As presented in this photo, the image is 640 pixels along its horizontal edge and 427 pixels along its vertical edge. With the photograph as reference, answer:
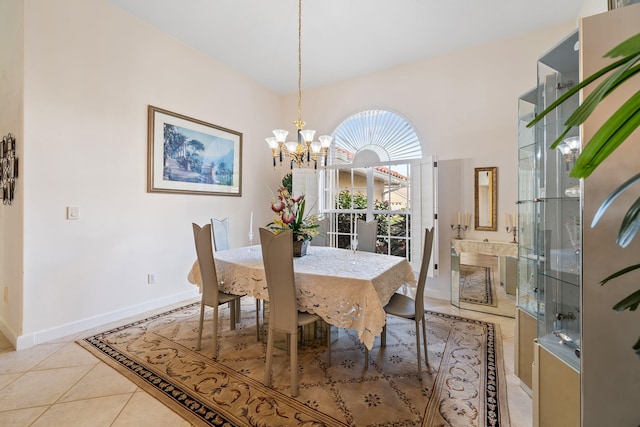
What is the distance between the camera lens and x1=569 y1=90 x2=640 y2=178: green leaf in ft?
1.76

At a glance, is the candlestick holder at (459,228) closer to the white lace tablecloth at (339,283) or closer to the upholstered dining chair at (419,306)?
the white lace tablecloth at (339,283)

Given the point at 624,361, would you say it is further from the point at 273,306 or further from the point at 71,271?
the point at 71,271

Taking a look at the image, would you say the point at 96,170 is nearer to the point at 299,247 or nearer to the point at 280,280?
the point at 299,247

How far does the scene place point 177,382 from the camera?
1.94 metres

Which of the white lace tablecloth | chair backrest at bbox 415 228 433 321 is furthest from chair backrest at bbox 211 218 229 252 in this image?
chair backrest at bbox 415 228 433 321

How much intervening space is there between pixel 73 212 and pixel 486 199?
4.57 metres

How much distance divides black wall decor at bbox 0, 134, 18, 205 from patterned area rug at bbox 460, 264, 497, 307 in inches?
187

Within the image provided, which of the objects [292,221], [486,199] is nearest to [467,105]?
[486,199]

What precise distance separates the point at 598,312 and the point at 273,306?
1631 millimetres

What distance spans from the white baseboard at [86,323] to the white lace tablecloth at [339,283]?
60.8 inches

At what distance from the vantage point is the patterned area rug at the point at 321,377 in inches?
64.9

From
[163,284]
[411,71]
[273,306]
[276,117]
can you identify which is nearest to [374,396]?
[273,306]

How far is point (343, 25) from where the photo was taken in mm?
3236

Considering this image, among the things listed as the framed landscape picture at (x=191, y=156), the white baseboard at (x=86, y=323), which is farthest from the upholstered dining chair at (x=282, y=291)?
the framed landscape picture at (x=191, y=156)
